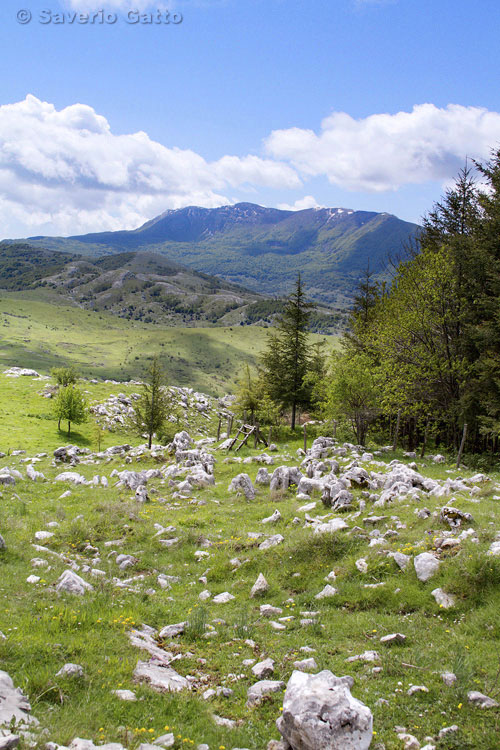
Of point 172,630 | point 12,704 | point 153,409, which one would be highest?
point 12,704

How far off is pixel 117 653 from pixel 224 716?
2180mm

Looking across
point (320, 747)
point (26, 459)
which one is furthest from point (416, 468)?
point (26, 459)

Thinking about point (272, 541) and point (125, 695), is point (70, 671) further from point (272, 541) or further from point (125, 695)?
point (272, 541)

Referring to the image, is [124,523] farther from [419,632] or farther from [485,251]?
[485,251]

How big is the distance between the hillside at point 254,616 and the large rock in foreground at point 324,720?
0.08 ft

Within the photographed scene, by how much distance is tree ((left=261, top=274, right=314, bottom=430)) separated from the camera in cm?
4706

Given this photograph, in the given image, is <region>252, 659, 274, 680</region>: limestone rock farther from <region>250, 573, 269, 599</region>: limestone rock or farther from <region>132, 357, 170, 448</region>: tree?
<region>132, 357, 170, 448</region>: tree

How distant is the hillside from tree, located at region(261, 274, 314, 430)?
28295 mm

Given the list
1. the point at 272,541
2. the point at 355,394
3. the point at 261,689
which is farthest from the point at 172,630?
the point at 355,394

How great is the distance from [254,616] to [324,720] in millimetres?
4827

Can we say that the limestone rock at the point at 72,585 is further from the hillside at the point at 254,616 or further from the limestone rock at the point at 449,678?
the limestone rock at the point at 449,678

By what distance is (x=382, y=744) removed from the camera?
5324mm

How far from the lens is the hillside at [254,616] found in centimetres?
559

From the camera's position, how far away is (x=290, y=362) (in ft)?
156
